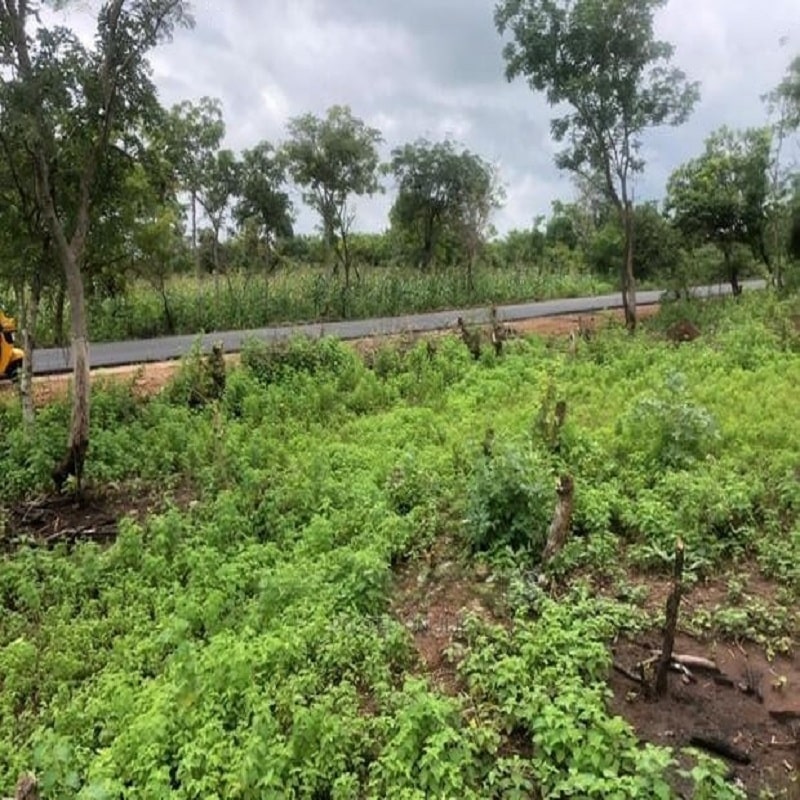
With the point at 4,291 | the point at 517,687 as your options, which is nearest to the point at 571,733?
the point at 517,687

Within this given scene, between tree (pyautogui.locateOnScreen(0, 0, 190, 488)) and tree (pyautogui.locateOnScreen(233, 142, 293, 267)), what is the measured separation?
476 inches

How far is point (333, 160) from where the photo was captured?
2136 centimetres

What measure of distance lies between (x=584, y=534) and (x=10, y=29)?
746 cm

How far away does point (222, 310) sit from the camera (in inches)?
756

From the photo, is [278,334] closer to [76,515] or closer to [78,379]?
[78,379]

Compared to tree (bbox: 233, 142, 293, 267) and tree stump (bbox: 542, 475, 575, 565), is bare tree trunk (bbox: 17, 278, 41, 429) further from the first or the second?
tree (bbox: 233, 142, 293, 267)

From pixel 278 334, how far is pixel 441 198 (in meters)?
Answer: 12.0

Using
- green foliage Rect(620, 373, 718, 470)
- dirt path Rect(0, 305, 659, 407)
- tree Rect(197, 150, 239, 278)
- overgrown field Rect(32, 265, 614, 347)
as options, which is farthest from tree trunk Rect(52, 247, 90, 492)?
tree Rect(197, 150, 239, 278)

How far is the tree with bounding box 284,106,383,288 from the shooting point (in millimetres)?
21156

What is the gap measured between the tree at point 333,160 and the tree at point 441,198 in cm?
283

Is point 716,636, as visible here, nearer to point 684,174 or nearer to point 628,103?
point 628,103

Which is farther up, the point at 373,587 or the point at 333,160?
the point at 333,160

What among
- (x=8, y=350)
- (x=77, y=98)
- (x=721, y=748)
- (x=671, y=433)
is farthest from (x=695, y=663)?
(x=8, y=350)

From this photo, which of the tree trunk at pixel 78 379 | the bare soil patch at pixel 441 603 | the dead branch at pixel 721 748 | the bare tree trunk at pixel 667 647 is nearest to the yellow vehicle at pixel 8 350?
the tree trunk at pixel 78 379
